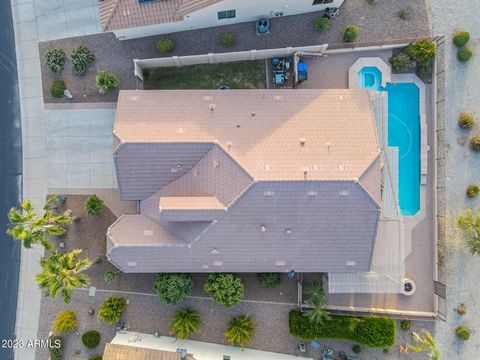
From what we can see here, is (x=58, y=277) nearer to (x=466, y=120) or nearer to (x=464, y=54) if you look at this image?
(x=466, y=120)

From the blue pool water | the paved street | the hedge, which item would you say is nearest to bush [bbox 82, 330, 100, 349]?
the paved street

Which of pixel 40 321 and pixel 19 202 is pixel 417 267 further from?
pixel 19 202

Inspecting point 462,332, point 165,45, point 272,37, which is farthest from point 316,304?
point 165,45

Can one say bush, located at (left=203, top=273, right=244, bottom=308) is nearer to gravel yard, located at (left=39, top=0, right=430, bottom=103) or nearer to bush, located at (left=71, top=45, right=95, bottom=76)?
gravel yard, located at (left=39, top=0, right=430, bottom=103)

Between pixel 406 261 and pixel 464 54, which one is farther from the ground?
pixel 464 54

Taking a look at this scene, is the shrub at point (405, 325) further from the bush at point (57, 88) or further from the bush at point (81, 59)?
the bush at point (57, 88)
